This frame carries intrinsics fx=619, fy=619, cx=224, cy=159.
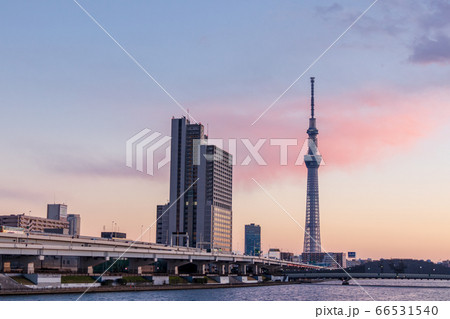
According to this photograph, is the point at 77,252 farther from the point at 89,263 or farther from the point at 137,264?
the point at 137,264

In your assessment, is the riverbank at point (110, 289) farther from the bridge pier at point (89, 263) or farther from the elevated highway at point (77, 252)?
the bridge pier at point (89, 263)

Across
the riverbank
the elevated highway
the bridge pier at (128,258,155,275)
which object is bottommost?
the riverbank

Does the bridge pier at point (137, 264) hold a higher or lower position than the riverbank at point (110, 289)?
higher

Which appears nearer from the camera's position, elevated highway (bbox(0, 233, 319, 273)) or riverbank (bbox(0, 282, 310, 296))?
riverbank (bbox(0, 282, 310, 296))

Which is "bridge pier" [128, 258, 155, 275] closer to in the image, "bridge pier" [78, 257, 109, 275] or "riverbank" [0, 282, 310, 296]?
"riverbank" [0, 282, 310, 296]

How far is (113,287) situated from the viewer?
12888cm

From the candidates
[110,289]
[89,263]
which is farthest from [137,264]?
[110,289]

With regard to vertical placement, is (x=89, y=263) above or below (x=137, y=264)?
above

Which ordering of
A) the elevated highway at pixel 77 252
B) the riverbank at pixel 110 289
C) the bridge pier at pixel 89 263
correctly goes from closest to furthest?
the riverbank at pixel 110 289 → the elevated highway at pixel 77 252 → the bridge pier at pixel 89 263

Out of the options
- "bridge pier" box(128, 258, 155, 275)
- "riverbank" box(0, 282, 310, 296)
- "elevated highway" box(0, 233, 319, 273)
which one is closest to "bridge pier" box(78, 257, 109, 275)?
"elevated highway" box(0, 233, 319, 273)

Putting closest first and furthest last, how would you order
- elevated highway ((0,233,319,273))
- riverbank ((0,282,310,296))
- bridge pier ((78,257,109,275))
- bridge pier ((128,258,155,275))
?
riverbank ((0,282,310,296)) → elevated highway ((0,233,319,273)) → bridge pier ((78,257,109,275)) → bridge pier ((128,258,155,275))

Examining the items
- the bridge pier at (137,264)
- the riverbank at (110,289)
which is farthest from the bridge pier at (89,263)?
the bridge pier at (137,264)

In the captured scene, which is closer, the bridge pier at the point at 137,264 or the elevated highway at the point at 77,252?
the elevated highway at the point at 77,252
